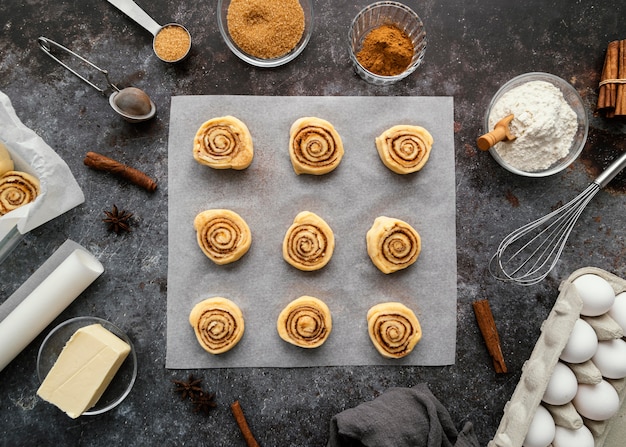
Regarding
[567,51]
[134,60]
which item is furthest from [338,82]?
[567,51]

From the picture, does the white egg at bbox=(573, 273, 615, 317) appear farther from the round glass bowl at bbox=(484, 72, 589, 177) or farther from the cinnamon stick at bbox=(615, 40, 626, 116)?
the cinnamon stick at bbox=(615, 40, 626, 116)

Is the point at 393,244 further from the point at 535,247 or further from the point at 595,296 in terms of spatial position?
the point at 595,296

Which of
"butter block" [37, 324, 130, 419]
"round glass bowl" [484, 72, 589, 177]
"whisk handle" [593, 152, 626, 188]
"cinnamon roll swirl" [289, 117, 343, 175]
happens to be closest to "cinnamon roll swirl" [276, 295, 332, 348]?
"cinnamon roll swirl" [289, 117, 343, 175]

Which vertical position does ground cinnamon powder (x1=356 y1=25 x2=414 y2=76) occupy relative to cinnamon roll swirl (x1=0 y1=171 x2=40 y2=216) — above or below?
above

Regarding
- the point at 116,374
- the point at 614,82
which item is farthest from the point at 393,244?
the point at 116,374

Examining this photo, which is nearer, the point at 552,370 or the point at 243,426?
the point at 552,370
